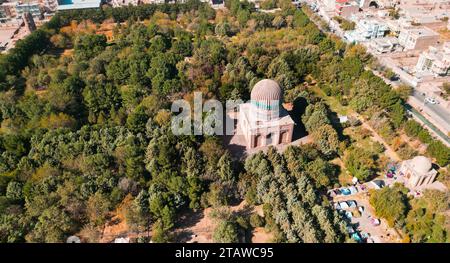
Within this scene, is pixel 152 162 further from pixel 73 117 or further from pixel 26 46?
pixel 26 46

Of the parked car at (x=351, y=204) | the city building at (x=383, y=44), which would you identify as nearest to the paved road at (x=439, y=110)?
the city building at (x=383, y=44)

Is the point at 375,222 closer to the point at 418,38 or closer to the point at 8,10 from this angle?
the point at 418,38

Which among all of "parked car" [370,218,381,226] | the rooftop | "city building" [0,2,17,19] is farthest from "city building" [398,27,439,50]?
"city building" [0,2,17,19]

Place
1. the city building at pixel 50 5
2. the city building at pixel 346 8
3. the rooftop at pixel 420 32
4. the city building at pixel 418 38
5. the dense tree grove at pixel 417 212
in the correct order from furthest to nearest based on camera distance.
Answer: the city building at pixel 50 5
the city building at pixel 346 8
the rooftop at pixel 420 32
the city building at pixel 418 38
the dense tree grove at pixel 417 212

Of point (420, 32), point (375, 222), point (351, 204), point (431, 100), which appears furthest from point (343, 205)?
point (420, 32)

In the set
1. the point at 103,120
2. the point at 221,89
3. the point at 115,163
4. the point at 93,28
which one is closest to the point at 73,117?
the point at 103,120

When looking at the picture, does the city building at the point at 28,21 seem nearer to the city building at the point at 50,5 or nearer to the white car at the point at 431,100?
the city building at the point at 50,5
